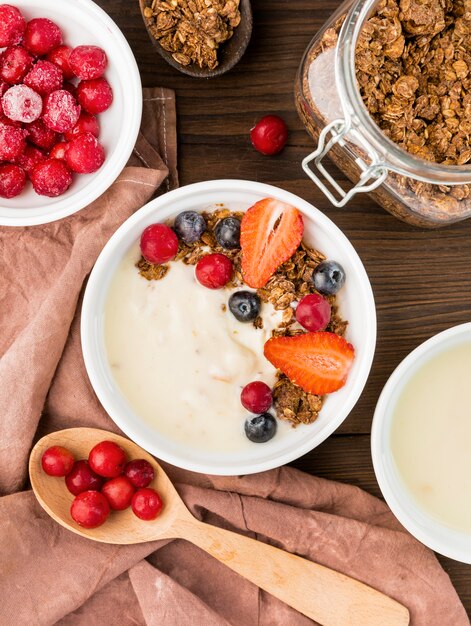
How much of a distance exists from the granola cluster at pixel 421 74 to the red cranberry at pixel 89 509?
66 cm

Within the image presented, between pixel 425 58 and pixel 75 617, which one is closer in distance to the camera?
pixel 425 58

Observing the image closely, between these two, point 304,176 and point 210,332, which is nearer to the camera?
point 210,332

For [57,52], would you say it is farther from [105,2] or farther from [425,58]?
[425,58]

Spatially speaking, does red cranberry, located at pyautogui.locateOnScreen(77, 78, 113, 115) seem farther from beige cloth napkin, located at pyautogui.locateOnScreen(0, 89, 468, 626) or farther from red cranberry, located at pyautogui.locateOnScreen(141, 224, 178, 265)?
red cranberry, located at pyautogui.locateOnScreen(141, 224, 178, 265)

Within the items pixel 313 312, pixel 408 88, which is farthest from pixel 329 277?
pixel 408 88

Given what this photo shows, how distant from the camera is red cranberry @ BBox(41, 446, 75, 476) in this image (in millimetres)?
1135

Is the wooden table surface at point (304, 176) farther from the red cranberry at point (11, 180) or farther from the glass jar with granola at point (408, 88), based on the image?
the red cranberry at point (11, 180)

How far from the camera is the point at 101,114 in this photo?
1.15 meters

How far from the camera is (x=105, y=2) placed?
1.20 meters

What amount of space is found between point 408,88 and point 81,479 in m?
0.72

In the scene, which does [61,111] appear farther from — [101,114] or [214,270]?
[214,270]

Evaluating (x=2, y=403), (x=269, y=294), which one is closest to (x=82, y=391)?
(x=2, y=403)

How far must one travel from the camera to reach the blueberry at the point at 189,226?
1.09 metres

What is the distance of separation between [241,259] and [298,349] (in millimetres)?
155
